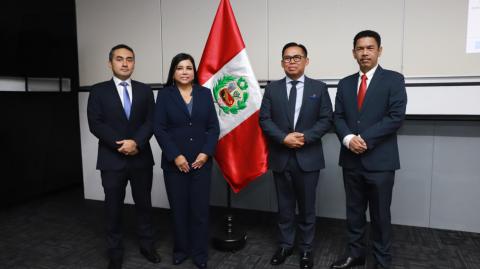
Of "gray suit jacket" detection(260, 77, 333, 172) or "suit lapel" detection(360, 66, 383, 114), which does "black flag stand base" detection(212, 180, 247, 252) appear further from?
"suit lapel" detection(360, 66, 383, 114)

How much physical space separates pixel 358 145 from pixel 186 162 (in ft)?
3.62

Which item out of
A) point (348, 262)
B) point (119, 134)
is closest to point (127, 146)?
point (119, 134)

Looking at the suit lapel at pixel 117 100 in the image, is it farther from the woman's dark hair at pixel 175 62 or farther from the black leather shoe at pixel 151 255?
the black leather shoe at pixel 151 255

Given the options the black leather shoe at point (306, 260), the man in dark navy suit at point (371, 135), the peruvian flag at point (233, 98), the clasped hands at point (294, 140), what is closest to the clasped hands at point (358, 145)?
the man in dark navy suit at point (371, 135)

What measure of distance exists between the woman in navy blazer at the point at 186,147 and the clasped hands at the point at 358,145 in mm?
914

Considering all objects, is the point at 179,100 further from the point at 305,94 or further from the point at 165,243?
the point at 165,243

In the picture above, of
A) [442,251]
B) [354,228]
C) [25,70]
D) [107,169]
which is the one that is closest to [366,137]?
[354,228]

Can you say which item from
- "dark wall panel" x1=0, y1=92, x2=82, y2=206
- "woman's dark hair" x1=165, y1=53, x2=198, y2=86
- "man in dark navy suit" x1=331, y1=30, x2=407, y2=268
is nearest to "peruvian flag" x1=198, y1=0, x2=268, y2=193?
"woman's dark hair" x1=165, y1=53, x2=198, y2=86

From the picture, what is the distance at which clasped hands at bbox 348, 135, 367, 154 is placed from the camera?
219 cm

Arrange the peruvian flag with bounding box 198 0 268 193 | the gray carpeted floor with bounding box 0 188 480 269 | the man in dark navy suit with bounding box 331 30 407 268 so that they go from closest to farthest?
the man in dark navy suit with bounding box 331 30 407 268
the gray carpeted floor with bounding box 0 188 480 269
the peruvian flag with bounding box 198 0 268 193

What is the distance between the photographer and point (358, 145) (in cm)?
219

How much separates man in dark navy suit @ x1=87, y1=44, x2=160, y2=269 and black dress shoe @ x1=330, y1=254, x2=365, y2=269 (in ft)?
4.16

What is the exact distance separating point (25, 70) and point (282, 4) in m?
2.79

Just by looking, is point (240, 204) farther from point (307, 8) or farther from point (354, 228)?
point (307, 8)
